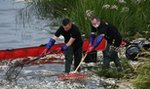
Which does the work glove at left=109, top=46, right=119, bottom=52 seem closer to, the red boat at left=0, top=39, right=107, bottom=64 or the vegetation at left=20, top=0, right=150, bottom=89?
the red boat at left=0, top=39, right=107, bottom=64

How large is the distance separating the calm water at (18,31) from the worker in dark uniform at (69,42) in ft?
20.7

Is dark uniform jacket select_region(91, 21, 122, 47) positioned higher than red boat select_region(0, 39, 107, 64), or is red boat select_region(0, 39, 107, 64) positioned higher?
dark uniform jacket select_region(91, 21, 122, 47)

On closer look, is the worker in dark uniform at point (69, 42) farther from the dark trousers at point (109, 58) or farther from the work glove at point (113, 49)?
the work glove at point (113, 49)

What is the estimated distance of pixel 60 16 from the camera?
2314 centimetres

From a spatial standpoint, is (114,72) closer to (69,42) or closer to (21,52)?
(69,42)

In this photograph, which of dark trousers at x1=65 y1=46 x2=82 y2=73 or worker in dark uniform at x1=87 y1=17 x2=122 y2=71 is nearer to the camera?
worker in dark uniform at x1=87 y1=17 x2=122 y2=71

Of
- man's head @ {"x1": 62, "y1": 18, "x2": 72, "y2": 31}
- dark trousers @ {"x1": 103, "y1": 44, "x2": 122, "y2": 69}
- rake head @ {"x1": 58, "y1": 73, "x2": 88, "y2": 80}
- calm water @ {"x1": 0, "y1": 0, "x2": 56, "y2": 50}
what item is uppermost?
man's head @ {"x1": 62, "y1": 18, "x2": 72, "y2": 31}

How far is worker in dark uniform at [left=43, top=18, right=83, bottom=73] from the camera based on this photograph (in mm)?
13523

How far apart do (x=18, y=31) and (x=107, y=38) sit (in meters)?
10.3

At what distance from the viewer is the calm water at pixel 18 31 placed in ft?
68.8

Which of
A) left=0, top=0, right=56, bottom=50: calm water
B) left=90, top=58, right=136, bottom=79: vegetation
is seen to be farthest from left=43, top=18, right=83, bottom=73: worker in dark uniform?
left=0, top=0, right=56, bottom=50: calm water

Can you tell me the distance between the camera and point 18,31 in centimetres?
2341

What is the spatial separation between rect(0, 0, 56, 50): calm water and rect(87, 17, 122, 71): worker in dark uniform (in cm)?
690

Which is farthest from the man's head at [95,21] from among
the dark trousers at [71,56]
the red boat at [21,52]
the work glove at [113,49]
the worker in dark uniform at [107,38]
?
the red boat at [21,52]
